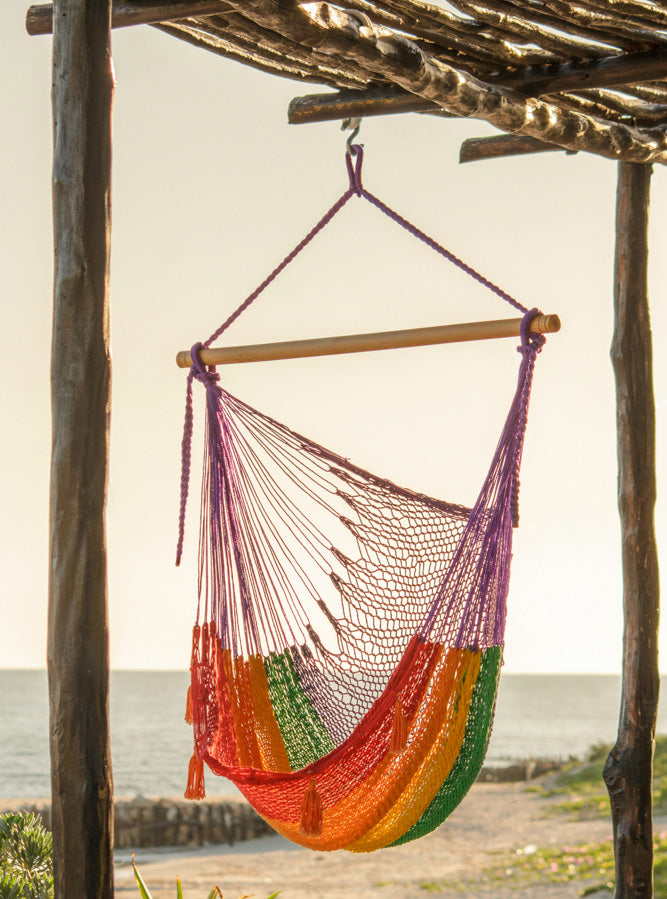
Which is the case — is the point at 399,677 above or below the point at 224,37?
below

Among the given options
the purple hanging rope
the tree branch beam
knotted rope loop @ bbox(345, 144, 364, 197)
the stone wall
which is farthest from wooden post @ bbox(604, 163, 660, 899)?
the stone wall

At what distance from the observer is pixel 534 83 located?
239cm

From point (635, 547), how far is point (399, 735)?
0.88 meters

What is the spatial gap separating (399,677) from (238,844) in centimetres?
768

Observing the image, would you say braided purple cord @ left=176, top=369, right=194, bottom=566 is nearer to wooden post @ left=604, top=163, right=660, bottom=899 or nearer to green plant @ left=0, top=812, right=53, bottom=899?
wooden post @ left=604, top=163, right=660, bottom=899

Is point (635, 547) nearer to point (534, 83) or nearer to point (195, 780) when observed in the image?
point (534, 83)

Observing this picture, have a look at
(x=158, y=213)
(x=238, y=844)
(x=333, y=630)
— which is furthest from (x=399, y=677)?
(x=158, y=213)

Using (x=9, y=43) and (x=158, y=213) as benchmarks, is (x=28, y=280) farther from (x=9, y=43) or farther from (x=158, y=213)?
(x=9, y=43)

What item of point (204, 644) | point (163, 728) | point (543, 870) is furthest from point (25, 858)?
point (163, 728)

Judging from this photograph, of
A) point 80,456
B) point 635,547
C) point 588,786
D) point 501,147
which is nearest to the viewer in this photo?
point 80,456

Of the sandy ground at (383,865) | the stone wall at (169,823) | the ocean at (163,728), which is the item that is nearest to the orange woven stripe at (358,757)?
the sandy ground at (383,865)

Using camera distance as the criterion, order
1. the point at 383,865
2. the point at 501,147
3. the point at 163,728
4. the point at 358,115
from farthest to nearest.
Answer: the point at 163,728, the point at 383,865, the point at 501,147, the point at 358,115

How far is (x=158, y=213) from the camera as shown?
561 inches

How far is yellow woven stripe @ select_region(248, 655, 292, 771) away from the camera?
7.46 ft
